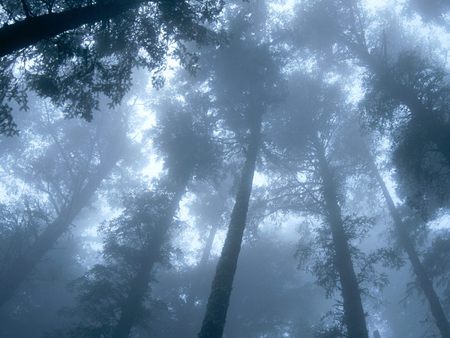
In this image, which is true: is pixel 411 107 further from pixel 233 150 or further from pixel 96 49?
pixel 96 49

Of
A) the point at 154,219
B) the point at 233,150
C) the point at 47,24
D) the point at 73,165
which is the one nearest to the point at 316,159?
the point at 233,150

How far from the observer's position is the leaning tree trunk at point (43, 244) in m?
20.8

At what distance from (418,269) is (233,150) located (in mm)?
10648

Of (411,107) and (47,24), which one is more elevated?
(411,107)

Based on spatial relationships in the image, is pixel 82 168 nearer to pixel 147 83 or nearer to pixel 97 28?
pixel 147 83

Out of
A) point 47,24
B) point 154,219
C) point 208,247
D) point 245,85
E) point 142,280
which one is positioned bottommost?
point 47,24

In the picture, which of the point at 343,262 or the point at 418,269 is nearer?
the point at 343,262

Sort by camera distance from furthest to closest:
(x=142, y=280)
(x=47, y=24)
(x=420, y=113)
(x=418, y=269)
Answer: (x=418, y=269) → (x=142, y=280) → (x=420, y=113) → (x=47, y=24)

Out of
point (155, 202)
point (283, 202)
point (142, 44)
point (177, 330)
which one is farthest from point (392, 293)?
point (142, 44)

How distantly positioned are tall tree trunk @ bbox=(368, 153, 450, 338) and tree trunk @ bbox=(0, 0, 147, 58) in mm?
17435

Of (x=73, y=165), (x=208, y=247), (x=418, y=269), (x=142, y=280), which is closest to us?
(x=142, y=280)

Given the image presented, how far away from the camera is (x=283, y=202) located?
19094 millimetres

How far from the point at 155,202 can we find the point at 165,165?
232cm

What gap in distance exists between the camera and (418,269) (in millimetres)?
18078
